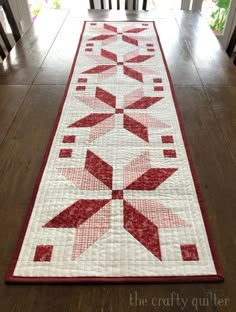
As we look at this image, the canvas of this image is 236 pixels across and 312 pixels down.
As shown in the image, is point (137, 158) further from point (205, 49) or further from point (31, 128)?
point (205, 49)

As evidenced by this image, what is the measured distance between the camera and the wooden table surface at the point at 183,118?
0.57 meters

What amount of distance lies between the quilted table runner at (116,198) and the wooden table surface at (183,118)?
0.03 meters

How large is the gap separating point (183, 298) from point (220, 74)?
1.01 metres

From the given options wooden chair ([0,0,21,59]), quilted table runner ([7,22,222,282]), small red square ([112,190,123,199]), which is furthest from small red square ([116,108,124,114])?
wooden chair ([0,0,21,59])

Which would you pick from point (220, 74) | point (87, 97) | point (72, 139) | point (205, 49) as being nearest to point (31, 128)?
point (72, 139)

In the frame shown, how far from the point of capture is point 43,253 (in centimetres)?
64

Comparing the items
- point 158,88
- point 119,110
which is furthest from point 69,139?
point 158,88

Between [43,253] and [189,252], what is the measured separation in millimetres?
331

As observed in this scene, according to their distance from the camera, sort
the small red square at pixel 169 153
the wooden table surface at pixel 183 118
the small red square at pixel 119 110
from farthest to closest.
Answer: the small red square at pixel 119 110
the small red square at pixel 169 153
the wooden table surface at pixel 183 118

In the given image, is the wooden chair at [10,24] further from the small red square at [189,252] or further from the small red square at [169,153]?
the small red square at [189,252]

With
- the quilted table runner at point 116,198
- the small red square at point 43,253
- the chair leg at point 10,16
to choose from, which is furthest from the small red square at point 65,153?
the chair leg at point 10,16

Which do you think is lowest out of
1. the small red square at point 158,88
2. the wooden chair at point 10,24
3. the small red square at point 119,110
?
the small red square at point 158,88

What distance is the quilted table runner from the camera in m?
0.62

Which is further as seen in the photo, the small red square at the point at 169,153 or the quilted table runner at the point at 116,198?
the small red square at the point at 169,153
